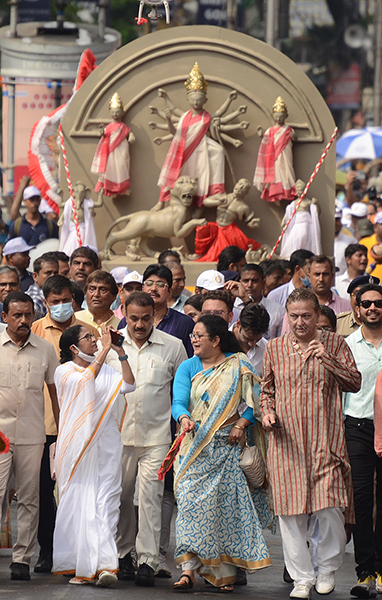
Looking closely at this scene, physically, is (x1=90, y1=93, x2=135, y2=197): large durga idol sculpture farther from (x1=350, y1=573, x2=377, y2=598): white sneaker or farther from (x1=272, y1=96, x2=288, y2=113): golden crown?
(x1=350, y1=573, x2=377, y2=598): white sneaker

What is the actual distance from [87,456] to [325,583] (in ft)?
5.46

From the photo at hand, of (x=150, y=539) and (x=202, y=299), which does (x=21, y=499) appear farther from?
(x=202, y=299)

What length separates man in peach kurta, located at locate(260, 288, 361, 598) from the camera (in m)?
7.44

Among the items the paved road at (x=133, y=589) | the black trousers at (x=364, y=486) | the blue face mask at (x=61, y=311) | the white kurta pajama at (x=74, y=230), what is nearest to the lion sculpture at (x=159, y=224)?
the white kurta pajama at (x=74, y=230)

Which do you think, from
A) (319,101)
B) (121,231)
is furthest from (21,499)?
(319,101)

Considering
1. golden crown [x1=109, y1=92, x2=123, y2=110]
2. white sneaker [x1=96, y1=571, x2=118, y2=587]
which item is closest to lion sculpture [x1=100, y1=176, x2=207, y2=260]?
golden crown [x1=109, y1=92, x2=123, y2=110]

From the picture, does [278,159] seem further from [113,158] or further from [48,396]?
[48,396]

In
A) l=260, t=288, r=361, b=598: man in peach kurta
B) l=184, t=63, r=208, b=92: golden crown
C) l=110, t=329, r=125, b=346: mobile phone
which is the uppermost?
l=184, t=63, r=208, b=92: golden crown

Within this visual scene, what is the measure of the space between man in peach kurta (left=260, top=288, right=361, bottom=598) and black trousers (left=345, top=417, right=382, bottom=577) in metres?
0.25

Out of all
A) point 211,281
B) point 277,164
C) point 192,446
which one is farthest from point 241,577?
point 277,164

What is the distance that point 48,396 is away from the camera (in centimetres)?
848

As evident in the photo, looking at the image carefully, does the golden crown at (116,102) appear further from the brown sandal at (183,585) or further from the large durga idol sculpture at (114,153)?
the brown sandal at (183,585)

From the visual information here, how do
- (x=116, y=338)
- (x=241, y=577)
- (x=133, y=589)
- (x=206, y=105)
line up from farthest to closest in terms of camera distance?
(x=206, y=105) → (x=241, y=577) → (x=116, y=338) → (x=133, y=589)

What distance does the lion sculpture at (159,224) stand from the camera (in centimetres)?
1530
